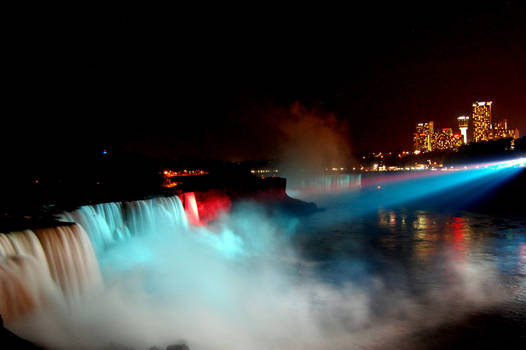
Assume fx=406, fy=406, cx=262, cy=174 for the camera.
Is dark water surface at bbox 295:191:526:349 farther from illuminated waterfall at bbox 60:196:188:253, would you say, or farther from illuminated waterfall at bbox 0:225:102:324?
illuminated waterfall at bbox 0:225:102:324

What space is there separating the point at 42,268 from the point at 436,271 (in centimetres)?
1563

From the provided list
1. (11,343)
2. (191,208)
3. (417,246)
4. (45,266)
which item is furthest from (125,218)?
(417,246)

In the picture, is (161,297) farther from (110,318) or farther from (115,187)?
(115,187)

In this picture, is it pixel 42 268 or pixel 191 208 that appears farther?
pixel 191 208

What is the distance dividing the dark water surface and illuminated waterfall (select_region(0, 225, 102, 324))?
8.35 meters

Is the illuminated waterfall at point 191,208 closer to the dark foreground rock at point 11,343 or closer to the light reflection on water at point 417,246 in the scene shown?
the light reflection on water at point 417,246

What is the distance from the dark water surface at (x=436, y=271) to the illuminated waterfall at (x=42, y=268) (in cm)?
835

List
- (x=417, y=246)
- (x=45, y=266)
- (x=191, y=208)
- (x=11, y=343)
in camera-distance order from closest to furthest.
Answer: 1. (x=11, y=343)
2. (x=45, y=266)
3. (x=417, y=246)
4. (x=191, y=208)

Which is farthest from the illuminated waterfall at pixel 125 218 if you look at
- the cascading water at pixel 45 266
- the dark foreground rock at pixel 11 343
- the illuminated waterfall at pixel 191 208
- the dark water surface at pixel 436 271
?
the dark foreground rock at pixel 11 343

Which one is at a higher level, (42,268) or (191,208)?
(42,268)

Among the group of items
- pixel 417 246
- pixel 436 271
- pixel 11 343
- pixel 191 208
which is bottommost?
pixel 417 246

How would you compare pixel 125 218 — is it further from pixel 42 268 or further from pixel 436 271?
pixel 436 271

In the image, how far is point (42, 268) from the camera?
9906mm

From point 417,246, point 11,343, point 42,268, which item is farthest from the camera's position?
point 417,246
